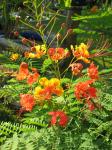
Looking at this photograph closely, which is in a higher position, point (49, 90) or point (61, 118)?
point (49, 90)

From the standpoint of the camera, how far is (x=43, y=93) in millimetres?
2443

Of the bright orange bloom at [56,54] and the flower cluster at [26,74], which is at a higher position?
the bright orange bloom at [56,54]

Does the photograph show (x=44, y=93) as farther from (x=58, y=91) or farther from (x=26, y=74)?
(x=26, y=74)

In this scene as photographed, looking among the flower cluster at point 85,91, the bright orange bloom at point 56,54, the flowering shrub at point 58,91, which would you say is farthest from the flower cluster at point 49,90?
the bright orange bloom at point 56,54

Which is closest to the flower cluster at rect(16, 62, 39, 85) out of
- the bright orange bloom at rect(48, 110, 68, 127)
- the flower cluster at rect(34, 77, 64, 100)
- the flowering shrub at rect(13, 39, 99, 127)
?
the flowering shrub at rect(13, 39, 99, 127)

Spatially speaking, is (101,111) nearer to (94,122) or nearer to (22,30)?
(94,122)

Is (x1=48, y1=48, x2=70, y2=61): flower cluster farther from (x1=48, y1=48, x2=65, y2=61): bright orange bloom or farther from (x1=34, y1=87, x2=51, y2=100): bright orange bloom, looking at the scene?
(x1=34, y1=87, x2=51, y2=100): bright orange bloom

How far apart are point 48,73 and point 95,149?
112cm

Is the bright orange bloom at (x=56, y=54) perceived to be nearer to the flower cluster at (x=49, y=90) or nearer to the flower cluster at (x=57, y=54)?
the flower cluster at (x=57, y=54)

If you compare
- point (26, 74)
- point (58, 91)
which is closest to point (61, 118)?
point (58, 91)

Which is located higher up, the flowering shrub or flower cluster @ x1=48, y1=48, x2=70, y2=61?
flower cluster @ x1=48, y1=48, x2=70, y2=61

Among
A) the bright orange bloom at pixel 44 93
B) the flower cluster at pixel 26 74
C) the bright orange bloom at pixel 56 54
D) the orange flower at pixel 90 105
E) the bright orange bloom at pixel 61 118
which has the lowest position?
the bright orange bloom at pixel 61 118

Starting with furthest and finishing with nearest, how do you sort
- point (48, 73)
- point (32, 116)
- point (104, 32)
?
point (104, 32), point (48, 73), point (32, 116)

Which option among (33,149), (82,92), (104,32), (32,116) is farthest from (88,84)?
(104,32)
